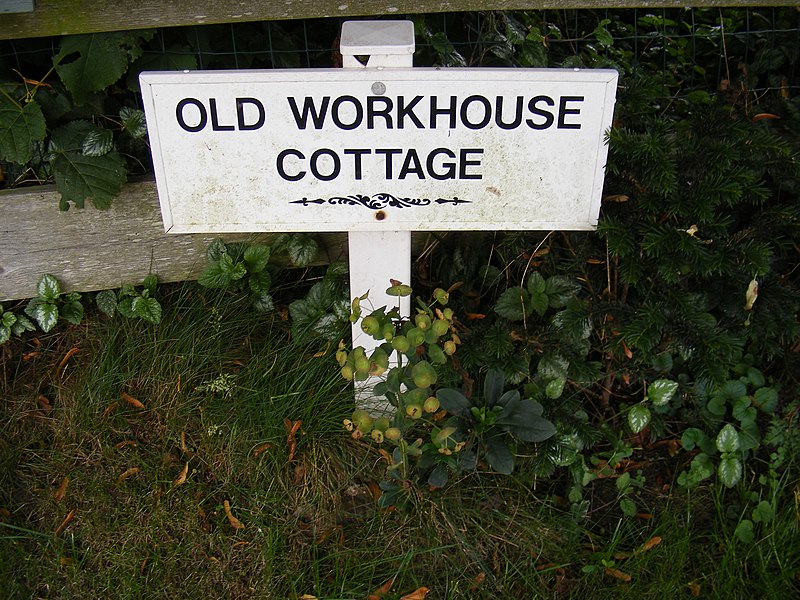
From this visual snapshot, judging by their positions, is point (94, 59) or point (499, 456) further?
point (94, 59)

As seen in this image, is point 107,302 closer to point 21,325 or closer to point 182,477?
point 21,325

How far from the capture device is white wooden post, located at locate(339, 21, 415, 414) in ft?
5.32

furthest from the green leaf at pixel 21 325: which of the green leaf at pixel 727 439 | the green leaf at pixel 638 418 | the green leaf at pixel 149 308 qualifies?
the green leaf at pixel 727 439

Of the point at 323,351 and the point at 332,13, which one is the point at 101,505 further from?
the point at 332,13

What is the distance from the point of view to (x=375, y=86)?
5.35 feet

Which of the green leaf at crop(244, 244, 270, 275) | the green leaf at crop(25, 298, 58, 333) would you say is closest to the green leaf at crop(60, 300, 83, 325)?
the green leaf at crop(25, 298, 58, 333)

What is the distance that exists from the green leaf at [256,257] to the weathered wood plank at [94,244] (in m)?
0.09

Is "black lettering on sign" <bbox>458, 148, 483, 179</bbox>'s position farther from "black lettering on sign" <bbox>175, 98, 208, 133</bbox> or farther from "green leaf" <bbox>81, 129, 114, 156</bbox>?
"green leaf" <bbox>81, 129, 114, 156</bbox>

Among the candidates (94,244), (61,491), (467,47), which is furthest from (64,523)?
(467,47)

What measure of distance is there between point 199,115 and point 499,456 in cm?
106

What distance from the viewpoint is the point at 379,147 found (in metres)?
1.70

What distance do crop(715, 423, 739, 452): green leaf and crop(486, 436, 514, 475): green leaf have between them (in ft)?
1.95

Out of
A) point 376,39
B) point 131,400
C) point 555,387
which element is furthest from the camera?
point 131,400

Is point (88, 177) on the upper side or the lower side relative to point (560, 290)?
upper
